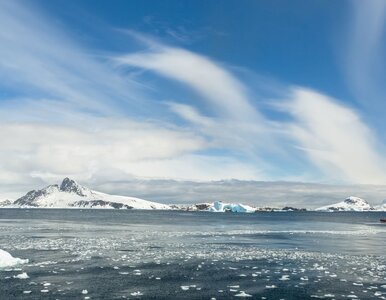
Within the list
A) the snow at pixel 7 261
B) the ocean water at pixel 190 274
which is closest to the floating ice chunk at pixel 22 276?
the ocean water at pixel 190 274

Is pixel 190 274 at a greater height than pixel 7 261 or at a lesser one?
lesser

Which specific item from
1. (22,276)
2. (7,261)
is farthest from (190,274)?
(7,261)

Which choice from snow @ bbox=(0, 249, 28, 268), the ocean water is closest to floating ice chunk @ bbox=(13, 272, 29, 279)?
the ocean water

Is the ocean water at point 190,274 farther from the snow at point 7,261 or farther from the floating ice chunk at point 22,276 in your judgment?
the snow at point 7,261

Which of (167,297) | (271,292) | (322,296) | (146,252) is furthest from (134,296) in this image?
(146,252)

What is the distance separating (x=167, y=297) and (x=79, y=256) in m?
18.9

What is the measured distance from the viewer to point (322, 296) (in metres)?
26.0

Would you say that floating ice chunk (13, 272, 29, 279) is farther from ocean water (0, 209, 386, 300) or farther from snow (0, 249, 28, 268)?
snow (0, 249, 28, 268)

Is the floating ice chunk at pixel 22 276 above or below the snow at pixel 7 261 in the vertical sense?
below

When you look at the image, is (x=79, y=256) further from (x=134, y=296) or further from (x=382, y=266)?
(x=382, y=266)

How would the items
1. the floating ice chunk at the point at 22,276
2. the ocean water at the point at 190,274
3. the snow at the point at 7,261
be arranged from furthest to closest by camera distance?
the snow at the point at 7,261, the floating ice chunk at the point at 22,276, the ocean water at the point at 190,274

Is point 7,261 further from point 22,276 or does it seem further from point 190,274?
point 190,274

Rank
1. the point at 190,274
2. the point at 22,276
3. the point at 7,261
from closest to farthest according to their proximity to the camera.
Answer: the point at 22,276 → the point at 190,274 → the point at 7,261

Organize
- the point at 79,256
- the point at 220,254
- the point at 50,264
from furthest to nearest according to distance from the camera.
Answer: the point at 220,254
the point at 79,256
the point at 50,264
